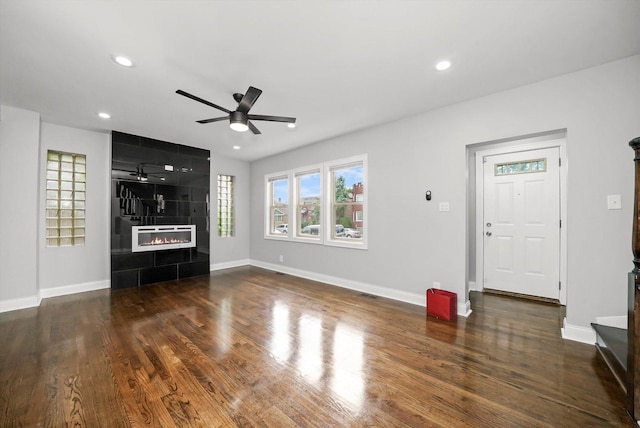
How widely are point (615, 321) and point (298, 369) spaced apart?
2929 millimetres

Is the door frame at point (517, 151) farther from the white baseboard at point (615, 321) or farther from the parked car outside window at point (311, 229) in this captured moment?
the parked car outside window at point (311, 229)

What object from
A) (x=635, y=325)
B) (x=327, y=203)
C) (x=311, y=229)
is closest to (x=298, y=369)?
(x=635, y=325)

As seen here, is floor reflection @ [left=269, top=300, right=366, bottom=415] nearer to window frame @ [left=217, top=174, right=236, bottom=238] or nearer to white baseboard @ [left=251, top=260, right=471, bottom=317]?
white baseboard @ [left=251, top=260, right=471, bottom=317]

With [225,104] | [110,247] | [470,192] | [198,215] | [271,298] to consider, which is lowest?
[271,298]

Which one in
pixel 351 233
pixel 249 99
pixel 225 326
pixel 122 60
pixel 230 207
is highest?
pixel 122 60

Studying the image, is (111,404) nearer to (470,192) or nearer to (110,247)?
(110,247)

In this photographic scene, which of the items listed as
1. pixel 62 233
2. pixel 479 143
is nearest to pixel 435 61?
pixel 479 143

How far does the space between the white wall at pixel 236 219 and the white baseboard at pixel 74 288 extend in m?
1.88

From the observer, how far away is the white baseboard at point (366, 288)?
3.49 meters

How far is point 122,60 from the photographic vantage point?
2.37m

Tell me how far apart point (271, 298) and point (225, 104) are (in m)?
2.80

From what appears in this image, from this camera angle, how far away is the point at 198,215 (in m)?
5.48

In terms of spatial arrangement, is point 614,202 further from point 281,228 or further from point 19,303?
point 19,303

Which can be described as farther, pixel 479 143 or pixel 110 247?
pixel 110 247
